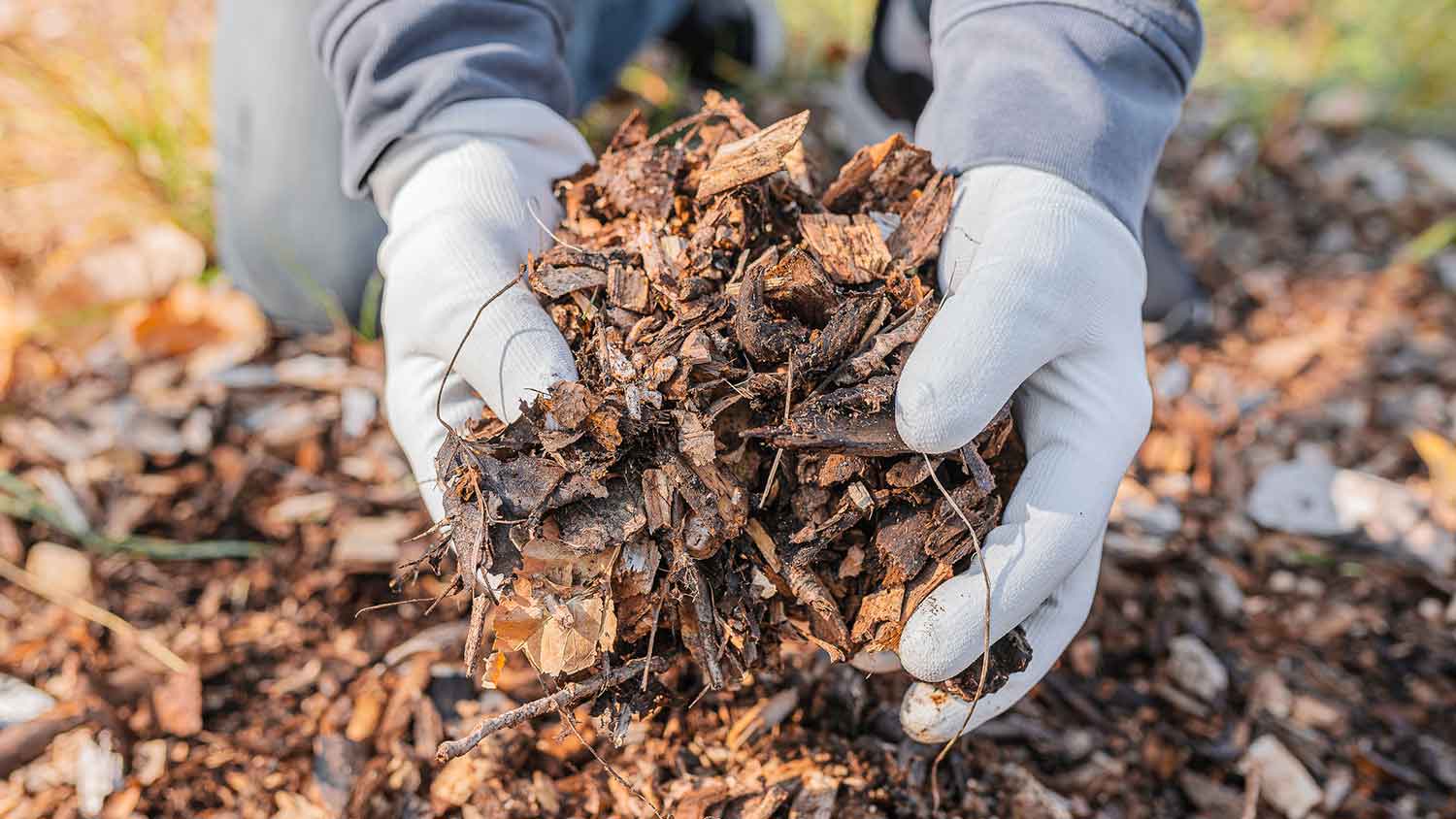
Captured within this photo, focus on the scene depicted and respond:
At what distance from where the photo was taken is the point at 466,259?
1.73 meters

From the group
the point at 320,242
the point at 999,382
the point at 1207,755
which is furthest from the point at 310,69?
the point at 1207,755

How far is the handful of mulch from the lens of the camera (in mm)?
1444

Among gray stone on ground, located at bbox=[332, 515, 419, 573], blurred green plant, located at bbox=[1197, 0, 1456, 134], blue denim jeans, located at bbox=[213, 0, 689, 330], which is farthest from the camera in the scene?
blurred green plant, located at bbox=[1197, 0, 1456, 134]

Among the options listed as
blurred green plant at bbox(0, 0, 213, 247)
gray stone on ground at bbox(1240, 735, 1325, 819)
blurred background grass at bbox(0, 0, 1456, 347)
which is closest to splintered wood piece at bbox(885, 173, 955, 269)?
gray stone on ground at bbox(1240, 735, 1325, 819)

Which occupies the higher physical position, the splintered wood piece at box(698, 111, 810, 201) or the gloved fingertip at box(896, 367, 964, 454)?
the splintered wood piece at box(698, 111, 810, 201)

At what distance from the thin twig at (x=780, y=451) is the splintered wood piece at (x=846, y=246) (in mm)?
204

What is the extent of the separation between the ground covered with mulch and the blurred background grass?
440 mm

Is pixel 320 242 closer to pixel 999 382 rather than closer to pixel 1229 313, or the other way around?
pixel 999 382

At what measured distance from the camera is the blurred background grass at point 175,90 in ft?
9.45

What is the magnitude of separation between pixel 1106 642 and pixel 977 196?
3.59ft

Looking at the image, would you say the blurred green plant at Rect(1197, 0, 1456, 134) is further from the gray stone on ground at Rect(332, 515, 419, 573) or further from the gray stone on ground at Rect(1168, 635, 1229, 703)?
the gray stone on ground at Rect(332, 515, 419, 573)

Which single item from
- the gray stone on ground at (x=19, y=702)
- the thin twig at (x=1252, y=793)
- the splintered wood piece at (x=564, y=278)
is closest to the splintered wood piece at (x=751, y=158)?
the splintered wood piece at (x=564, y=278)

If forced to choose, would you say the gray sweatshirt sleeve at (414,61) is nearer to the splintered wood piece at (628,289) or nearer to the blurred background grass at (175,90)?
the splintered wood piece at (628,289)

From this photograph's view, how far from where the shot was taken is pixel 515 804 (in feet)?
5.42
